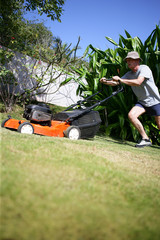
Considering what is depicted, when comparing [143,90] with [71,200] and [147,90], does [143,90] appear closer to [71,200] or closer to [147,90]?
[147,90]

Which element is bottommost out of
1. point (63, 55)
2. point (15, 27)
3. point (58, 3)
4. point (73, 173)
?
point (73, 173)

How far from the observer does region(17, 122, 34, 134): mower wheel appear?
3.17 meters

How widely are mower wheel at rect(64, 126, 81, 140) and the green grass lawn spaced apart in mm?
1586

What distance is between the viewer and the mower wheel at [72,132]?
343 centimetres

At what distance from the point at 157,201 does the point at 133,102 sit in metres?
3.57

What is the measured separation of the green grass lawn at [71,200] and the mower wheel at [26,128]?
4.44 ft

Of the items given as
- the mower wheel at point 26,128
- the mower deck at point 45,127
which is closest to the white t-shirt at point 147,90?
the mower deck at point 45,127

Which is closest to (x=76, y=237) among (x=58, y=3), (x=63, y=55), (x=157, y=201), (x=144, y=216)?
(x=144, y=216)

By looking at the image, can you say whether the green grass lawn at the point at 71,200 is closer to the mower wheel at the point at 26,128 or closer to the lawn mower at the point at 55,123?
the mower wheel at the point at 26,128

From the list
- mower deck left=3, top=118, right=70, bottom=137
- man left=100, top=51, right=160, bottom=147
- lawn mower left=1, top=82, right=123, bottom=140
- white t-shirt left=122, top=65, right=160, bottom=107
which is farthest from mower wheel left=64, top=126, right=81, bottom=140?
white t-shirt left=122, top=65, right=160, bottom=107

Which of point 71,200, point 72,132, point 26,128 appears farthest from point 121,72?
point 71,200

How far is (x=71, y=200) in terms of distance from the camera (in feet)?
3.82

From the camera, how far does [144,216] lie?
3.86ft

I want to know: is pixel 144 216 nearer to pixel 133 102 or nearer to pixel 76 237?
pixel 76 237
